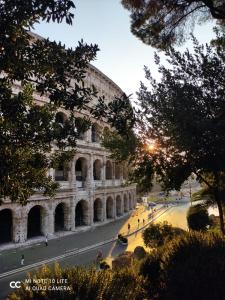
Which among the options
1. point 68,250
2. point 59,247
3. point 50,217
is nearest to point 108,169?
point 50,217

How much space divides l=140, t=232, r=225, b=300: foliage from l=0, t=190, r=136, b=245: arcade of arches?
767 inches

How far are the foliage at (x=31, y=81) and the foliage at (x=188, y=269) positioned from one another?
422 centimetres

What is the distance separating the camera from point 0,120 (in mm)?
7074

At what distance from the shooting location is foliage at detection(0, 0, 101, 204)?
6.11 meters

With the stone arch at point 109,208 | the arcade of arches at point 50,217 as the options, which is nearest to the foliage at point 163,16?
the arcade of arches at point 50,217

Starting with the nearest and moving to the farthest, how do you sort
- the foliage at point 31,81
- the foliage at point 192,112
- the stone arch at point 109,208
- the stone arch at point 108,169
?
the foliage at point 31,81, the foliage at point 192,112, the stone arch at point 109,208, the stone arch at point 108,169

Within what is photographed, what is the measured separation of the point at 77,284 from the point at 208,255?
3.78 m

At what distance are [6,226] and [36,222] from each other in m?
3.38

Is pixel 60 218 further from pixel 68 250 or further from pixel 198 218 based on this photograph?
pixel 198 218

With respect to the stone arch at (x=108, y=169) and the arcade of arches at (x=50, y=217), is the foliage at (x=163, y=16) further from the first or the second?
the stone arch at (x=108, y=169)

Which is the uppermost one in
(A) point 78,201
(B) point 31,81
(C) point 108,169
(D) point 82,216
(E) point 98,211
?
(B) point 31,81

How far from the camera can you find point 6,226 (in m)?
29.0

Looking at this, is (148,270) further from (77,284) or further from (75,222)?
(75,222)

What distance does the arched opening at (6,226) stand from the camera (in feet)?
93.1
